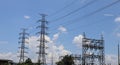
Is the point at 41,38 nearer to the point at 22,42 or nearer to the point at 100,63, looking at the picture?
the point at 22,42

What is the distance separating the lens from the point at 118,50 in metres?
73.0

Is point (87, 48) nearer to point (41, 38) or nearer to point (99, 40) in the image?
point (99, 40)

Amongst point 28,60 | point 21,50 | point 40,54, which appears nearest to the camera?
point 40,54

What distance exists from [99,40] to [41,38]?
82.0 ft

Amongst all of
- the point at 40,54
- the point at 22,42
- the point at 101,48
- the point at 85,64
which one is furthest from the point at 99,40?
the point at 40,54

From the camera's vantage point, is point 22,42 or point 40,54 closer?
point 40,54

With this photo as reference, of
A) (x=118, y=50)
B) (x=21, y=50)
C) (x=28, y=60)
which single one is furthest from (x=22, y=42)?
(x=118, y=50)

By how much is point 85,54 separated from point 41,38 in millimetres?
21390

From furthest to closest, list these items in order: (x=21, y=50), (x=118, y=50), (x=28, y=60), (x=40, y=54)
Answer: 1. (x=28, y=60)
2. (x=21, y=50)
3. (x=118, y=50)
4. (x=40, y=54)

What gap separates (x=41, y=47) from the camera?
2633 inches

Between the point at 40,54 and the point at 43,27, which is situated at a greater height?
the point at 43,27

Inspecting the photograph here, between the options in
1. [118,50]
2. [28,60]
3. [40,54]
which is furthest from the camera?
[28,60]

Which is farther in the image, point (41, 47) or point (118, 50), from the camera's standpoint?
point (118, 50)

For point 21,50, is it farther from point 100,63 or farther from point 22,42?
point 100,63
